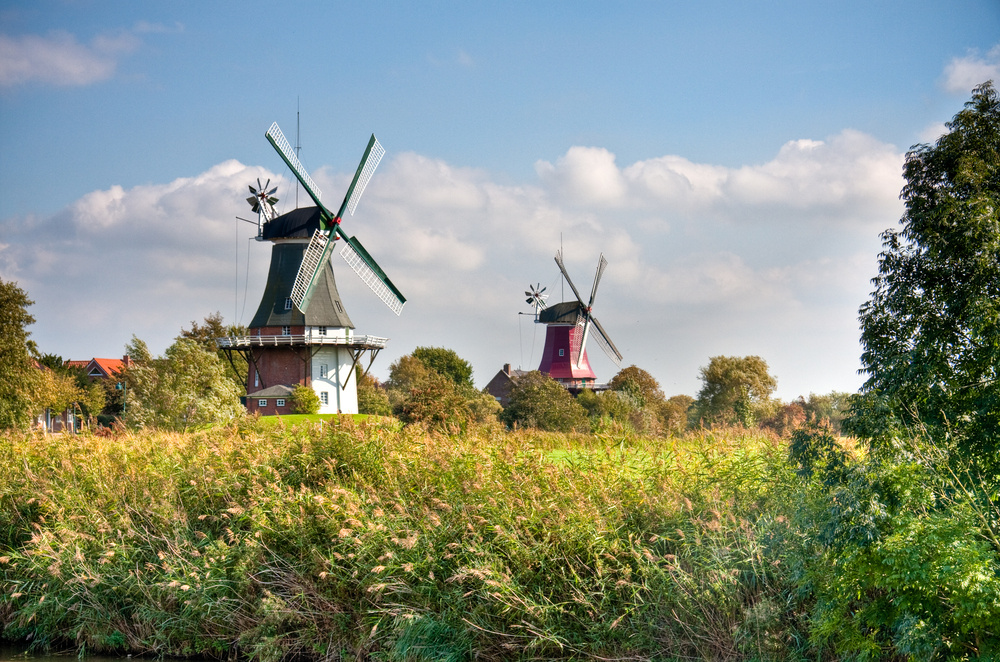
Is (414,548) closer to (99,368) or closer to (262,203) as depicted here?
(262,203)

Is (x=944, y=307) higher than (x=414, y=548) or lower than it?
higher

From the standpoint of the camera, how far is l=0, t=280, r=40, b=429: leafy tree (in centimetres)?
2656

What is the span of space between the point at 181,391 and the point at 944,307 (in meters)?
22.4

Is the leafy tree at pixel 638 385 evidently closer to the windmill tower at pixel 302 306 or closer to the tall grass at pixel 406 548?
the windmill tower at pixel 302 306

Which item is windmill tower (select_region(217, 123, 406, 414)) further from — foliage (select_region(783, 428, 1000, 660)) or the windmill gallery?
foliage (select_region(783, 428, 1000, 660))

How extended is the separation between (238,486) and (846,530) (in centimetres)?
712

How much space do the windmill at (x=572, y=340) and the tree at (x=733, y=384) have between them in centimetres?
1086

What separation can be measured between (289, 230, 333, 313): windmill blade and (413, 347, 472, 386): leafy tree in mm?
21972

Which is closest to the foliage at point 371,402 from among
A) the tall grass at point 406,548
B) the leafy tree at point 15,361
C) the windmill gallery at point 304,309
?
the windmill gallery at point 304,309

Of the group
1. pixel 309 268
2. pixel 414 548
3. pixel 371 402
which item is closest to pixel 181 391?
pixel 309 268

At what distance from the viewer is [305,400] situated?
102ft

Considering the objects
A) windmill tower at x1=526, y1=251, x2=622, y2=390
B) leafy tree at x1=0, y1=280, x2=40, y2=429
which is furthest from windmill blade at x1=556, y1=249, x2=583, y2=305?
leafy tree at x1=0, y1=280, x2=40, y2=429

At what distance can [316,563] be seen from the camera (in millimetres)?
8719

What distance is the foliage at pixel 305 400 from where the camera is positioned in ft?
102
